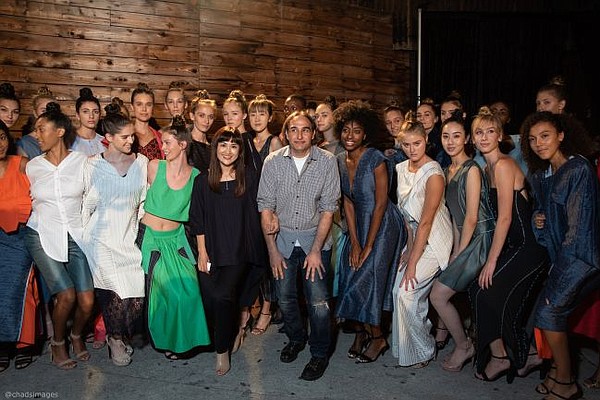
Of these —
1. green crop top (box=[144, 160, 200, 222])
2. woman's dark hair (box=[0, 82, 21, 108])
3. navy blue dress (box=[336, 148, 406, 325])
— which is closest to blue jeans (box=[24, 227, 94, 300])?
green crop top (box=[144, 160, 200, 222])

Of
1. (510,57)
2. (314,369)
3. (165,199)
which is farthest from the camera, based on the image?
(510,57)

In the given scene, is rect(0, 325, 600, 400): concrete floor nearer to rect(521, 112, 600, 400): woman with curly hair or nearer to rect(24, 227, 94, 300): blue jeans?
rect(521, 112, 600, 400): woman with curly hair

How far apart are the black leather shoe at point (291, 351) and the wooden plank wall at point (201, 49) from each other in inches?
166

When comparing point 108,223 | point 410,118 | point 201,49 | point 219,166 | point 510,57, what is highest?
point 510,57

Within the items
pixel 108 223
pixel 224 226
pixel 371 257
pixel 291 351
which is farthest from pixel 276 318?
pixel 108 223

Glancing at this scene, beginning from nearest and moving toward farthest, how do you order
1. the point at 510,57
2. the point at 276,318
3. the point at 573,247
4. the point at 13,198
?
1. the point at 573,247
2. the point at 13,198
3. the point at 276,318
4. the point at 510,57

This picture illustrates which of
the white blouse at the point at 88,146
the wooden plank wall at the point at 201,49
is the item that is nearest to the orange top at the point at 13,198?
the white blouse at the point at 88,146

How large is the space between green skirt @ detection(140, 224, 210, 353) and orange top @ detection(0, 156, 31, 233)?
923 millimetres

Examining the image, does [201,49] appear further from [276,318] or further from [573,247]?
[573,247]

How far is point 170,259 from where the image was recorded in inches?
178

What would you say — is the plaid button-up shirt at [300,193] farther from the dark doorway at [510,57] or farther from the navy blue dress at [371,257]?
the dark doorway at [510,57]

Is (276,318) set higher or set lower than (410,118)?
lower

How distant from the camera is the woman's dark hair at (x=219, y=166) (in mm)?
4328

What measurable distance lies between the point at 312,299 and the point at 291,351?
0.55m
